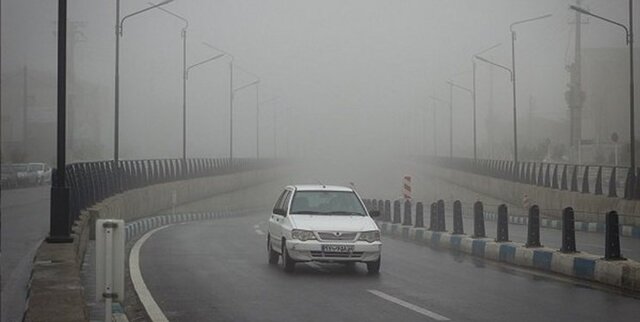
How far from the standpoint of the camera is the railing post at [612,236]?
13.9 metres

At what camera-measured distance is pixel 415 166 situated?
11419 centimetres

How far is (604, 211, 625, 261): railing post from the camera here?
13.9 metres

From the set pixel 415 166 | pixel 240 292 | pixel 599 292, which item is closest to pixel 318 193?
pixel 240 292

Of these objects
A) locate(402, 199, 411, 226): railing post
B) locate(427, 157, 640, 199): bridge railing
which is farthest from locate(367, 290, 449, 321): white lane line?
locate(427, 157, 640, 199): bridge railing

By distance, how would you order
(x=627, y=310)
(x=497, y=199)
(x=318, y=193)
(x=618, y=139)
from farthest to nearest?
(x=497, y=199), (x=618, y=139), (x=318, y=193), (x=627, y=310)

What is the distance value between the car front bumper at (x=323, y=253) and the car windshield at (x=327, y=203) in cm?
112

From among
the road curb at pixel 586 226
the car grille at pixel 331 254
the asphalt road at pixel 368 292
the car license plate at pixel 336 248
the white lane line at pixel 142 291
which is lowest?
the road curb at pixel 586 226

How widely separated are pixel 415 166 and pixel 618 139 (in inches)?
3028

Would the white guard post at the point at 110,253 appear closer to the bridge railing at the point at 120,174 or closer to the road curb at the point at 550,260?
the bridge railing at the point at 120,174

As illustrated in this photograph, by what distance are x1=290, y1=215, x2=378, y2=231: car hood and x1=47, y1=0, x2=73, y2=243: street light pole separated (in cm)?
369

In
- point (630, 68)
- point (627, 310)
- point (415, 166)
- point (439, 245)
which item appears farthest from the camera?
point (415, 166)

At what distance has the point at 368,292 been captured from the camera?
41.4 ft

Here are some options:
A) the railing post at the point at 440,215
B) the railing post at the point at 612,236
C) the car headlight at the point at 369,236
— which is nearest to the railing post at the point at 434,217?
the railing post at the point at 440,215

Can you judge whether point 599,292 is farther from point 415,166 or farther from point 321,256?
point 415,166
